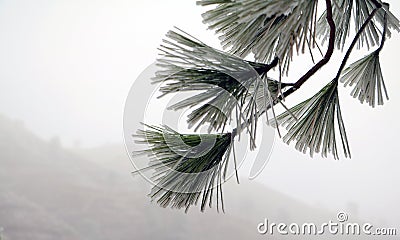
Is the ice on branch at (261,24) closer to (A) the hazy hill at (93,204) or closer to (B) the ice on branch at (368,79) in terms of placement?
(B) the ice on branch at (368,79)

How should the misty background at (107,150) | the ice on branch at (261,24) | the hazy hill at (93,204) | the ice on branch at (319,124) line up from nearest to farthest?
1. the ice on branch at (261,24)
2. the ice on branch at (319,124)
3. the hazy hill at (93,204)
4. the misty background at (107,150)

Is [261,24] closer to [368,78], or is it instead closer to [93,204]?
[368,78]

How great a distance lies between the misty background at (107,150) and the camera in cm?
712

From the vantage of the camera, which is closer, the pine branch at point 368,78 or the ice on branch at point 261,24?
the ice on branch at point 261,24

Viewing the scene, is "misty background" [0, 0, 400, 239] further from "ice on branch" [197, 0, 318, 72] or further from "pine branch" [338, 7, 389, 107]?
"ice on branch" [197, 0, 318, 72]

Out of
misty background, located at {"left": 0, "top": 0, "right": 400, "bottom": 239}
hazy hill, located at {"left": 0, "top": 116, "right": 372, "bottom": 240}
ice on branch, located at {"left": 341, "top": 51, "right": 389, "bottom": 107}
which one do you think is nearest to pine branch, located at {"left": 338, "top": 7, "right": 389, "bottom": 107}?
ice on branch, located at {"left": 341, "top": 51, "right": 389, "bottom": 107}

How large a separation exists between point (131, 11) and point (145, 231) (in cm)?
1061

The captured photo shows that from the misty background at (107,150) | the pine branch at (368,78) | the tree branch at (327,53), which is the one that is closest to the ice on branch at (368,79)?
the pine branch at (368,78)

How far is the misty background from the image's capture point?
23.4ft

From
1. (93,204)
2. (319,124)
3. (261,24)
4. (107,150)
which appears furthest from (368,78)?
(107,150)

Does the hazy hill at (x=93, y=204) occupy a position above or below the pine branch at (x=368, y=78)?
above

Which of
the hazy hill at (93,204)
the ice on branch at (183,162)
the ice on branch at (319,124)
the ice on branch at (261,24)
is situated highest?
the hazy hill at (93,204)

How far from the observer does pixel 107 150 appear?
34.3 ft

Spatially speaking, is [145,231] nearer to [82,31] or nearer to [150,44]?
[150,44]
